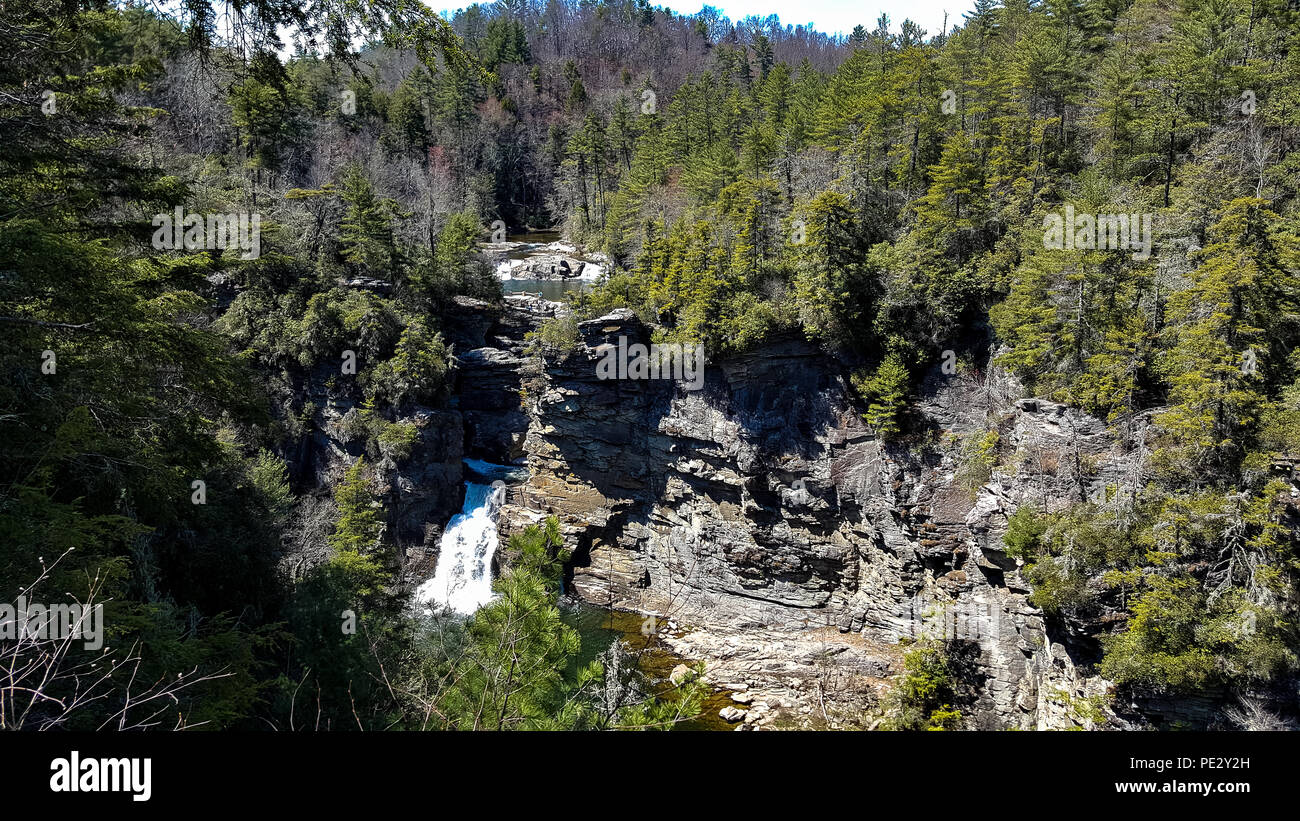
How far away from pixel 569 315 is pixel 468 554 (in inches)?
455

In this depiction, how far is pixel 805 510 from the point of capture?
24.4m

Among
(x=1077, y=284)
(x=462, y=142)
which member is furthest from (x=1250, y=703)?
(x=462, y=142)

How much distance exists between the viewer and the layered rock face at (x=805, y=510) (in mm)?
17641

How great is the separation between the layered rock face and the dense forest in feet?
3.31

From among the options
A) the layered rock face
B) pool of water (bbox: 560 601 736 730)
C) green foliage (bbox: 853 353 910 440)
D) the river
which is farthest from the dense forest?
pool of water (bbox: 560 601 736 730)

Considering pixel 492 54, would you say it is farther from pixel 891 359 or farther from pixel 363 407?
pixel 891 359

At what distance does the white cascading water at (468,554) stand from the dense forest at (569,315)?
4.18 meters

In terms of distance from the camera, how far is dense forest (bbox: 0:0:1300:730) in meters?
6.36

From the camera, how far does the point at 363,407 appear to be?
2898 centimetres

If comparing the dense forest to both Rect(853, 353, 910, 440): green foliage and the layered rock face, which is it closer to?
Rect(853, 353, 910, 440): green foliage

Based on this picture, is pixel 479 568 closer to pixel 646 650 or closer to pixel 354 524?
pixel 354 524

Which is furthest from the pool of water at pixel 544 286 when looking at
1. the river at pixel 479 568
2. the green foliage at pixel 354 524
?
the green foliage at pixel 354 524

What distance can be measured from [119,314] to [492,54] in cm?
7396

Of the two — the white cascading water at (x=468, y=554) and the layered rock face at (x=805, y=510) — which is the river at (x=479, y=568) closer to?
the white cascading water at (x=468, y=554)
